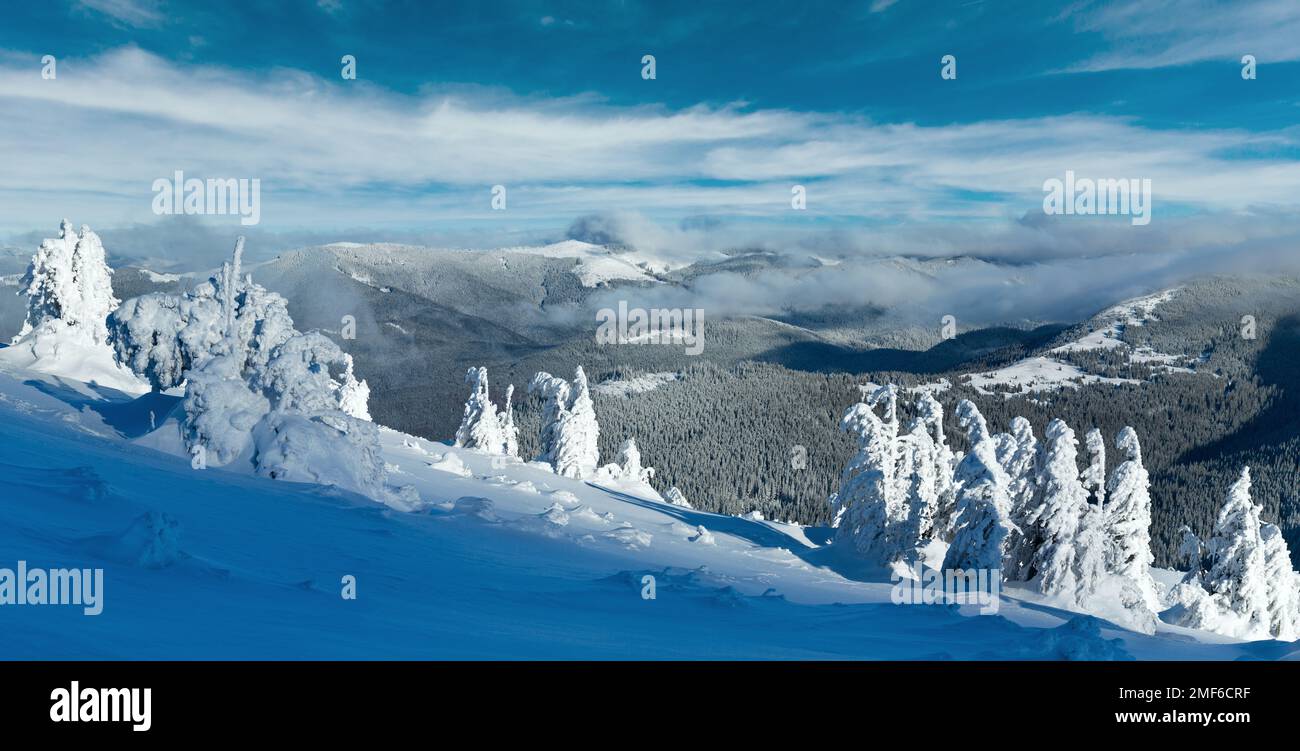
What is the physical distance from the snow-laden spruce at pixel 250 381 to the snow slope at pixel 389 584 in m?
1.21

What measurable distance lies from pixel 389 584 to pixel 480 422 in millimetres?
54051

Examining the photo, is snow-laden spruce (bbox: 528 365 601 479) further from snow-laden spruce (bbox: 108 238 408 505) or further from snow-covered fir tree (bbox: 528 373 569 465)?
snow-laden spruce (bbox: 108 238 408 505)

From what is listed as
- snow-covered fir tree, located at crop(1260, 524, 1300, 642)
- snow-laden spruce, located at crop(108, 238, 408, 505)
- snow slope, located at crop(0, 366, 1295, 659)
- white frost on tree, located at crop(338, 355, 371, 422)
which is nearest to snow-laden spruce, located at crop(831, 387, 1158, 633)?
snow slope, located at crop(0, 366, 1295, 659)

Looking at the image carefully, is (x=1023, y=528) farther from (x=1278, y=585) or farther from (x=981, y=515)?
(x=1278, y=585)

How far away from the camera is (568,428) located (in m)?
60.4

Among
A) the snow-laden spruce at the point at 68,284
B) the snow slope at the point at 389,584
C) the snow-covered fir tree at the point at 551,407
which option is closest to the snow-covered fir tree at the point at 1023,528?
the snow slope at the point at 389,584

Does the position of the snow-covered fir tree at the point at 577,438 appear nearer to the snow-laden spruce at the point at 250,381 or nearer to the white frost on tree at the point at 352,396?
the white frost on tree at the point at 352,396

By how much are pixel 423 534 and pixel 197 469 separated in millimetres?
6546

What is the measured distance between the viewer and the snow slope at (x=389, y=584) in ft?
31.6

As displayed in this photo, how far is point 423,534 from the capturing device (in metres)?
17.0

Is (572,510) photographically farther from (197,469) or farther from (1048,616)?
(1048,616)

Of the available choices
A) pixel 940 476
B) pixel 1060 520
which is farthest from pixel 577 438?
pixel 1060 520
